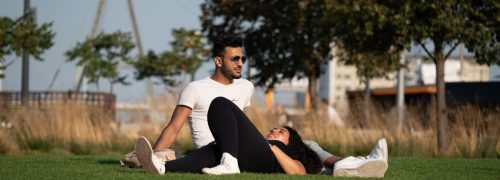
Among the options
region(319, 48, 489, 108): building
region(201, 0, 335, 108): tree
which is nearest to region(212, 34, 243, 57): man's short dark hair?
region(201, 0, 335, 108): tree

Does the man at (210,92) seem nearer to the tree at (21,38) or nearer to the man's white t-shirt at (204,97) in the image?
the man's white t-shirt at (204,97)

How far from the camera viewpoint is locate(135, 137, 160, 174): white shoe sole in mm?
8586

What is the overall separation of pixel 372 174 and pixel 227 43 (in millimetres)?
1620

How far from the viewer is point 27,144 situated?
18.7m

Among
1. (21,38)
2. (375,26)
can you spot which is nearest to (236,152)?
(375,26)

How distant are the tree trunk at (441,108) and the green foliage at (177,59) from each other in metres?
25.3

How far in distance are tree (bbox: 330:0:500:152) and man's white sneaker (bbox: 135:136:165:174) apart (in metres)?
9.03

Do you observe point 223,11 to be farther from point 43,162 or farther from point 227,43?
point 227,43

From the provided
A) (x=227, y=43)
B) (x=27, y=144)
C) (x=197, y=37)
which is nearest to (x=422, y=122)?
(x=27, y=144)

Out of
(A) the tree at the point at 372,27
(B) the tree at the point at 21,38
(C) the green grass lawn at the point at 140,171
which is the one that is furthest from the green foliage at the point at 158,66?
(C) the green grass lawn at the point at 140,171

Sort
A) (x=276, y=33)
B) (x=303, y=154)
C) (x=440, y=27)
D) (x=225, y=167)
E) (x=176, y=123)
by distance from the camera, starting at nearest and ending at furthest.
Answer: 1. (x=225, y=167)
2. (x=303, y=154)
3. (x=176, y=123)
4. (x=440, y=27)
5. (x=276, y=33)

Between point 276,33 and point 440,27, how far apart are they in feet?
50.1

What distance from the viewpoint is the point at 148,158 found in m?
8.75

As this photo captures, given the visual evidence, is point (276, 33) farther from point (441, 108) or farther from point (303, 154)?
point (303, 154)
